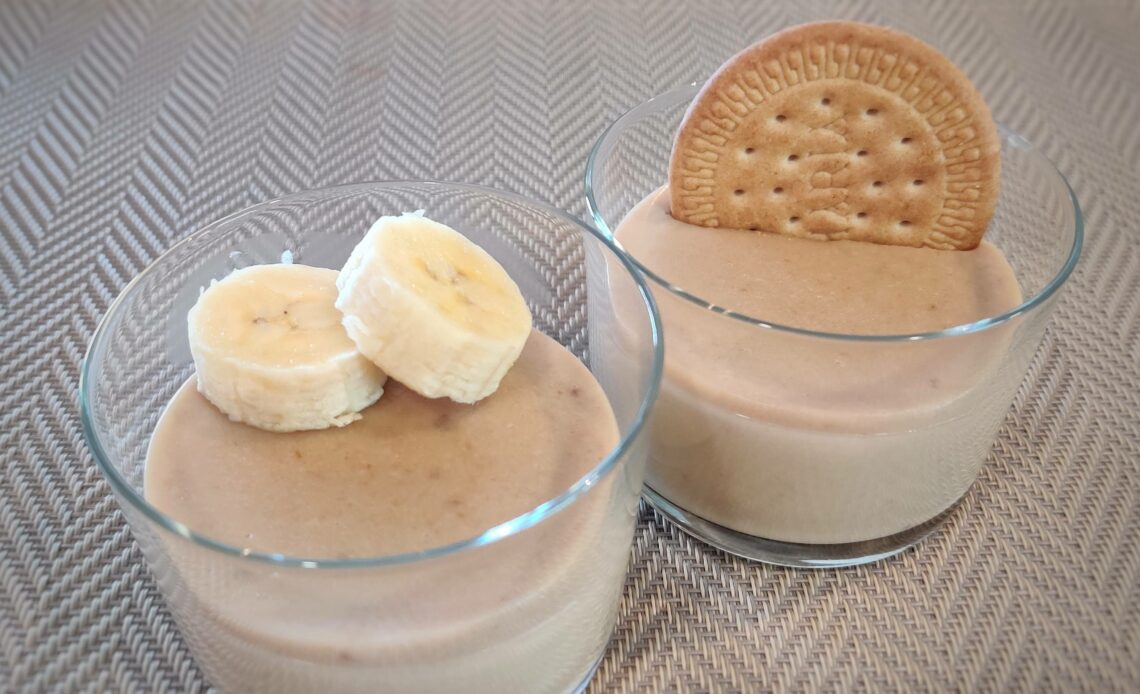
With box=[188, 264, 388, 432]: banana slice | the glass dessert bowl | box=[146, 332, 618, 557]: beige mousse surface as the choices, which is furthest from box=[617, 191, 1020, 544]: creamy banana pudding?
box=[188, 264, 388, 432]: banana slice

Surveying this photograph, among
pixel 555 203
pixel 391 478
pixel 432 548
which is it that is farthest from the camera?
pixel 555 203

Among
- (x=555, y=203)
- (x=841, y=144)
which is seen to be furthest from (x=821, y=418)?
(x=555, y=203)

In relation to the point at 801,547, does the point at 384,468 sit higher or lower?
higher

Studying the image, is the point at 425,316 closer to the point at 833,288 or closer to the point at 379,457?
the point at 379,457

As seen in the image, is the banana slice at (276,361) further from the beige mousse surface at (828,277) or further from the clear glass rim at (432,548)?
the beige mousse surface at (828,277)

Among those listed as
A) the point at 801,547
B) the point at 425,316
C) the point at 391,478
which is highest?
the point at 425,316

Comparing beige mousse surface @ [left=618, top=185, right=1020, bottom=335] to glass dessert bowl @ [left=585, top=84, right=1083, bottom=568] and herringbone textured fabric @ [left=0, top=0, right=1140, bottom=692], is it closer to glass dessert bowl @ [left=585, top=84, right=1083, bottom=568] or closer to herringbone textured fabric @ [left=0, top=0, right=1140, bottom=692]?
glass dessert bowl @ [left=585, top=84, right=1083, bottom=568]

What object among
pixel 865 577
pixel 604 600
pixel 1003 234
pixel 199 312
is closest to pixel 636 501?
pixel 604 600

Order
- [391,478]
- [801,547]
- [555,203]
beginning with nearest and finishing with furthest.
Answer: [391,478]
[801,547]
[555,203]
